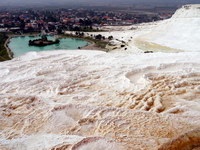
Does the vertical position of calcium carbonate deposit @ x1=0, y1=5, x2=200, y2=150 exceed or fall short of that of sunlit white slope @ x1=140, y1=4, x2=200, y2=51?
it exceeds it

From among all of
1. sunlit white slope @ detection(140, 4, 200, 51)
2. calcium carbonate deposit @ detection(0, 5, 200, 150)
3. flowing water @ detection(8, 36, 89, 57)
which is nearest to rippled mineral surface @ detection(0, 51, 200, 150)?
calcium carbonate deposit @ detection(0, 5, 200, 150)

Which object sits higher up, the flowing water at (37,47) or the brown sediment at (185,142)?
the brown sediment at (185,142)

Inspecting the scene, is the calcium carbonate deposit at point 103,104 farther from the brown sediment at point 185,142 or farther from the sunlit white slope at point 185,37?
the sunlit white slope at point 185,37

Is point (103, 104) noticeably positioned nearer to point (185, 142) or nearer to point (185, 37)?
point (185, 142)

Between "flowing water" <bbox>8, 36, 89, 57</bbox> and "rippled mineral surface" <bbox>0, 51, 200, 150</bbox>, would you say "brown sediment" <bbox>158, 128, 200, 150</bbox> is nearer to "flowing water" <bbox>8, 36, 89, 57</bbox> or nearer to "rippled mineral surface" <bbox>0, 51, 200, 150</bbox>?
"rippled mineral surface" <bbox>0, 51, 200, 150</bbox>

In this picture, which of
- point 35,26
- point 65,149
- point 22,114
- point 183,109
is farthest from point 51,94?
point 35,26

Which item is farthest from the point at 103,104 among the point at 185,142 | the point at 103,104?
the point at 185,142

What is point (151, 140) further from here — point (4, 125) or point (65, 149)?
point (4, 125)

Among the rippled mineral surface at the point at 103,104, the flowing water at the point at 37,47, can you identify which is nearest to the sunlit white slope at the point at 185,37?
the rippled mineral surface at the point at 103,104
